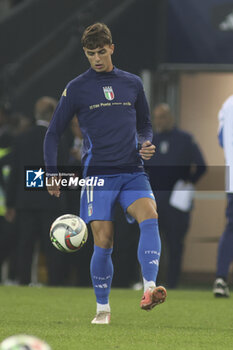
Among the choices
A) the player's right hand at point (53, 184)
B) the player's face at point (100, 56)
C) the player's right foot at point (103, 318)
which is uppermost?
the player's face at point (100, 56)

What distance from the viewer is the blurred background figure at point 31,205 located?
1201cm

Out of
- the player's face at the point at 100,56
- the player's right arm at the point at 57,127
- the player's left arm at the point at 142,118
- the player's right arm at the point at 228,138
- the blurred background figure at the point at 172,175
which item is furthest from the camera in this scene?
the blurred background figure at the point at 172,175

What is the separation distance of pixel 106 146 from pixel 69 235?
70 cm

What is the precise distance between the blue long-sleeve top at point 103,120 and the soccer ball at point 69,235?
0.40 m

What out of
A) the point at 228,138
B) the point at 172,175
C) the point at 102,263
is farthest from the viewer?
the point at 172,175

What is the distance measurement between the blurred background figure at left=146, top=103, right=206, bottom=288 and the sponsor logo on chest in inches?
200

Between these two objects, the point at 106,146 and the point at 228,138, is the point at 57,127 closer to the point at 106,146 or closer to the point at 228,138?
the point at 106,146

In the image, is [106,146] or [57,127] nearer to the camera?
[106,146]

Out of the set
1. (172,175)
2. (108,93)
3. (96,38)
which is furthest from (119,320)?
(172,175)

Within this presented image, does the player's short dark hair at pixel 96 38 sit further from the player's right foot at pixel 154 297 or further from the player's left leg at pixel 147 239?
the player's right foot at pixel 154 297

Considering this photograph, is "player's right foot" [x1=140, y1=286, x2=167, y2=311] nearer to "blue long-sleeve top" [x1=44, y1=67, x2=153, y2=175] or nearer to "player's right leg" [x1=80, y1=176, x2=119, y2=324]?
"player's right leg" [x1=80, y1=176, x2=119, y2=324]

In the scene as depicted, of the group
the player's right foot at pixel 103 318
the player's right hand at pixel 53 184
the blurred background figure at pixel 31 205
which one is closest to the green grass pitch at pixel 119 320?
the player's right foot at pixel 103 318

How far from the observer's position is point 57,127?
7.72m

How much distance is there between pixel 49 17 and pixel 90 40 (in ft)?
31.3
